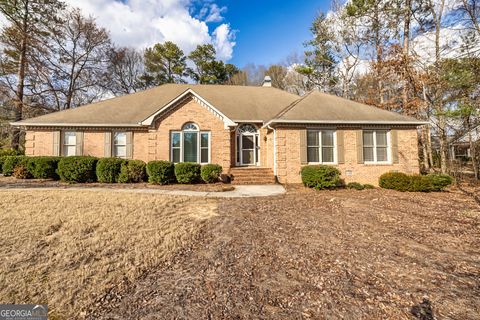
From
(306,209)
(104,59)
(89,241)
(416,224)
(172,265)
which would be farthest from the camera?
(104,59)

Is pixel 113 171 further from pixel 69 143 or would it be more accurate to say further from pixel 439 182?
pixel 439 182

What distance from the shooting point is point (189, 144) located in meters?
12.7

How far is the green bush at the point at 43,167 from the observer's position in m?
11.1

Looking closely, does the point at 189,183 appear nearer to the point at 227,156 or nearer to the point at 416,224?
the point at 227,156

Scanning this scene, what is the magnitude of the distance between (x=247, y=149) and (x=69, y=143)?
11.7 meters

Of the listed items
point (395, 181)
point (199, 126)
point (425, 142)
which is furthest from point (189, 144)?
point (425, 142)

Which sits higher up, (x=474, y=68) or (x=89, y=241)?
(x=474, y=68)

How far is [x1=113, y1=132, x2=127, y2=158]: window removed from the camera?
13.5 metres

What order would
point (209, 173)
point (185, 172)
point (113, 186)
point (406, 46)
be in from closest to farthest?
1. point (113, 186)
2. point (185, 172)
3. point (209, 173)
4. point (406, 46)

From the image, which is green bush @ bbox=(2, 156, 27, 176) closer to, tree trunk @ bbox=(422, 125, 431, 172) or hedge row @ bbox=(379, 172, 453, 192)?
hedge row @ bbox=(379, 172, 453, 192)

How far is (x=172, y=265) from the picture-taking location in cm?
346

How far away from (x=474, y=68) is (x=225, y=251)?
45.0ft

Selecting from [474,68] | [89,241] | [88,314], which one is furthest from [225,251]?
[474,68]

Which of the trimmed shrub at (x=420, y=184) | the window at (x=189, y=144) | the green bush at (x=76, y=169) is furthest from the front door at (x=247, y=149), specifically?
the green bush at (x=76, y=169)
